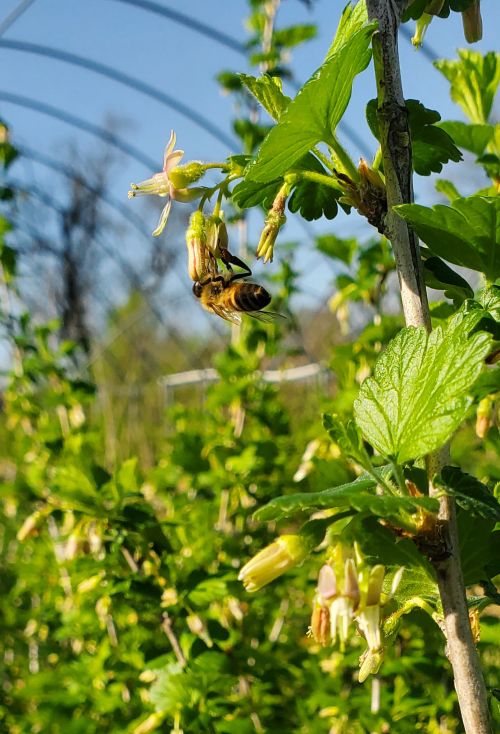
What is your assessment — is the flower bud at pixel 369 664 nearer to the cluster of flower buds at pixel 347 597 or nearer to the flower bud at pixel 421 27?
the cluster of flower buds at pixel 347 597

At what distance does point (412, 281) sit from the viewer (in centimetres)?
59

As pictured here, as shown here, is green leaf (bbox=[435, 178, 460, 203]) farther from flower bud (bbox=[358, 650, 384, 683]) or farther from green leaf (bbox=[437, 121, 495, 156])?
flower bud (bbox=[358, 650, 384, 683])

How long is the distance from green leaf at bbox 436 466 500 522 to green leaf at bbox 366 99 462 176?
0.94 feet

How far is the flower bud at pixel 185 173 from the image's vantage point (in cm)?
69

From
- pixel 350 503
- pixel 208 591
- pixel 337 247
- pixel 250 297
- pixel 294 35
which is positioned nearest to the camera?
pixel 350 503

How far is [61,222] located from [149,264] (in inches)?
41.6

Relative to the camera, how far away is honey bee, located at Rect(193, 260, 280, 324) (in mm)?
874

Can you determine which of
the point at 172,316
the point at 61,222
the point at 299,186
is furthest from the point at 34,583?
the point at 172,316

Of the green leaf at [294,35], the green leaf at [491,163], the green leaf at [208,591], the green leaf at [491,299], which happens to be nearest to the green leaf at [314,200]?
the green leaf at [491,299]

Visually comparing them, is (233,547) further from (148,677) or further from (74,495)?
(74,495)

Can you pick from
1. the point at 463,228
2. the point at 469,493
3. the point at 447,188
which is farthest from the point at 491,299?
the point at 447,188

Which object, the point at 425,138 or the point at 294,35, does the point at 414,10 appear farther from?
the point at 294,35

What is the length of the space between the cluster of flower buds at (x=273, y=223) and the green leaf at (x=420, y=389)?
Answer: 0.54ft

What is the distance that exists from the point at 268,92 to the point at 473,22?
23 centimetres
